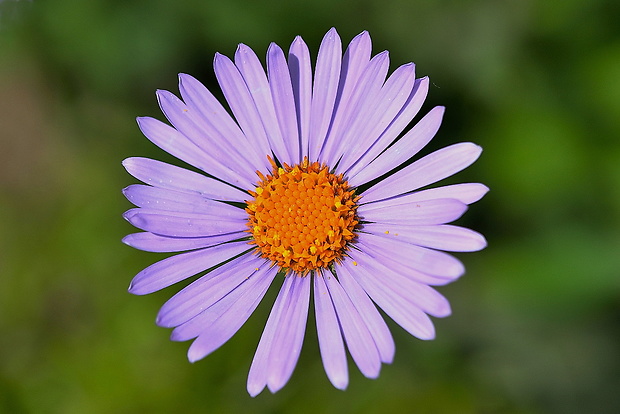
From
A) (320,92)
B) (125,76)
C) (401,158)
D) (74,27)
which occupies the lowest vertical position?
(401,158)

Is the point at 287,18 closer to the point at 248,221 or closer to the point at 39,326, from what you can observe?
the point at 248,221

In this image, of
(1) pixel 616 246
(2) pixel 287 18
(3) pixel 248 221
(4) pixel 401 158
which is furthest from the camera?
(2) pixel 287 18

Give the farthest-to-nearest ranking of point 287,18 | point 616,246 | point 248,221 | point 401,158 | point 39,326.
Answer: point 39,326, point 287,18, point 616,246, point 248,221, point 401,158

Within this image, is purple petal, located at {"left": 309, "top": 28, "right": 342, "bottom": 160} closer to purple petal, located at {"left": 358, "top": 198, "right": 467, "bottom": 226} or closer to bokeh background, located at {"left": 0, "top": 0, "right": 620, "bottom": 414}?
purple petal, located at {"left": 358, "top": 198, "right": 467, "bottom": 226}

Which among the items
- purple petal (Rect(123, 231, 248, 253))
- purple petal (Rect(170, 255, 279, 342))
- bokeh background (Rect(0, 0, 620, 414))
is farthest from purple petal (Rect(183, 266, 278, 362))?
bokeh background (Rect(0, 0, 620, 414))

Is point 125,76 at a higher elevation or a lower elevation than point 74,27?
lower

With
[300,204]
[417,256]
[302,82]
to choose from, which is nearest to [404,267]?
[417,256]

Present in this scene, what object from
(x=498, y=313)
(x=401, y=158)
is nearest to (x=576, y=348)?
(x=498, y=313)
